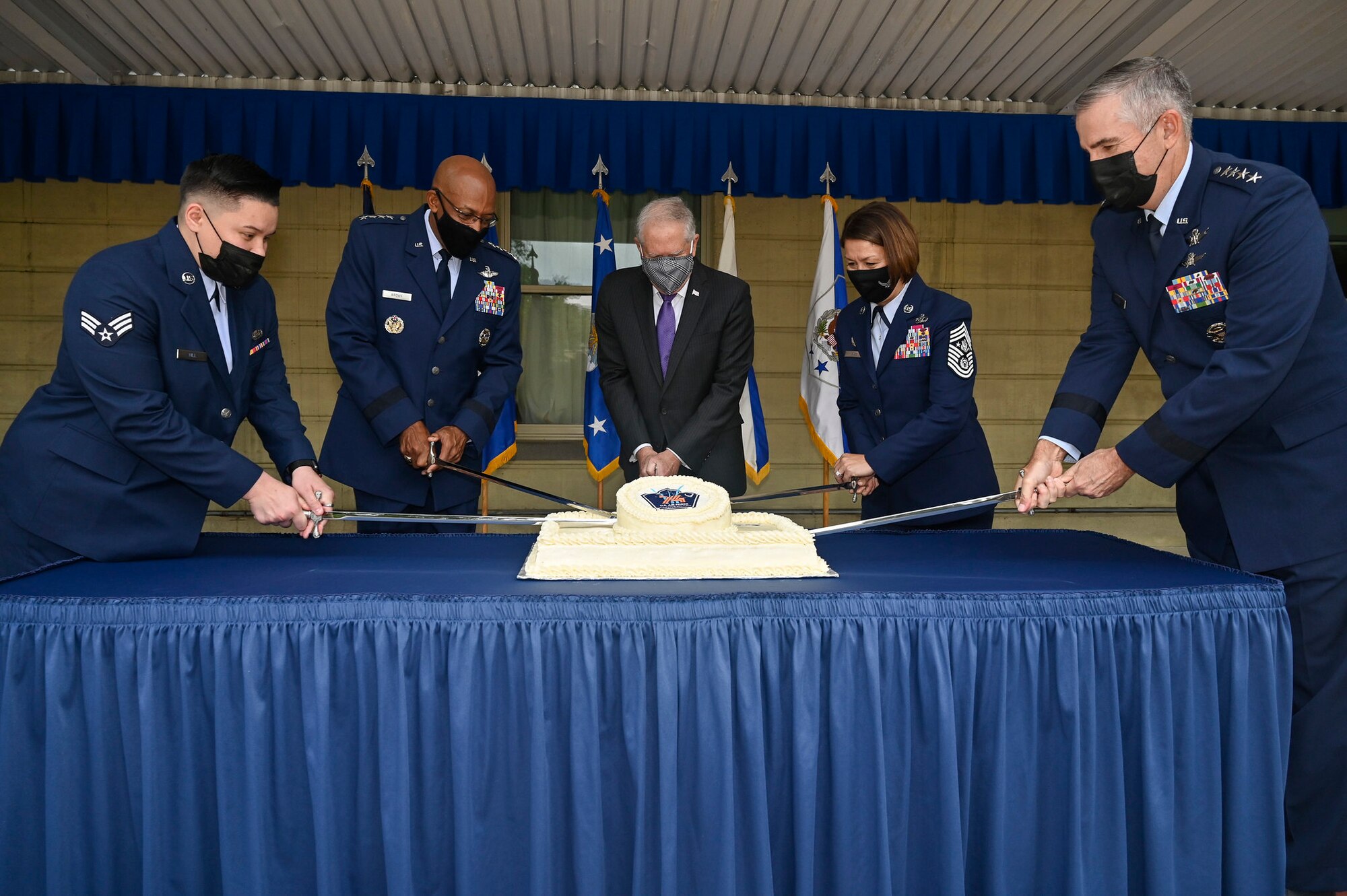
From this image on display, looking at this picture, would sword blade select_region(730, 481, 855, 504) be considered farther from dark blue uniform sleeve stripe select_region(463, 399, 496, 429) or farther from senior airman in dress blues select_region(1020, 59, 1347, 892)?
dark blue uniform sleeve stripe select_region(463, 399, 496, 429)

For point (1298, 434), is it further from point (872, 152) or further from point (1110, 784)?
point (872, 152)

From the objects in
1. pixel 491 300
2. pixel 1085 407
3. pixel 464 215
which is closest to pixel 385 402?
pixel 491 300

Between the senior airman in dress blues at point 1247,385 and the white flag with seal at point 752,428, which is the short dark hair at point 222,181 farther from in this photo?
the white flag with seal at point 752,428

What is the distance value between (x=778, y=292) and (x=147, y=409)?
Answer: 4657mm

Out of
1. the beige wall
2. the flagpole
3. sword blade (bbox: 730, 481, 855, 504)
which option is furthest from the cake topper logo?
the beige wall

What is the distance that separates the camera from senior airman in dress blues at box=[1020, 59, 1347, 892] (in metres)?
1.62

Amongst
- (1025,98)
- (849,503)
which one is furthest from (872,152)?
(849,503)

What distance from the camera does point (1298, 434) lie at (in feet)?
5.53

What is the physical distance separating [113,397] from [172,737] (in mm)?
757

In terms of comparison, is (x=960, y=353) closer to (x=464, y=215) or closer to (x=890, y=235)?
(x=890, y=235)

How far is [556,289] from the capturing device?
5992mm

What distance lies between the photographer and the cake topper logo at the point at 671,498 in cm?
176

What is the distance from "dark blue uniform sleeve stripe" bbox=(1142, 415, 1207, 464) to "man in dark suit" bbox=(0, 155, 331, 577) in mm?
1761

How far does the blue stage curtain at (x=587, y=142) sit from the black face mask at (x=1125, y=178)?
317cm
